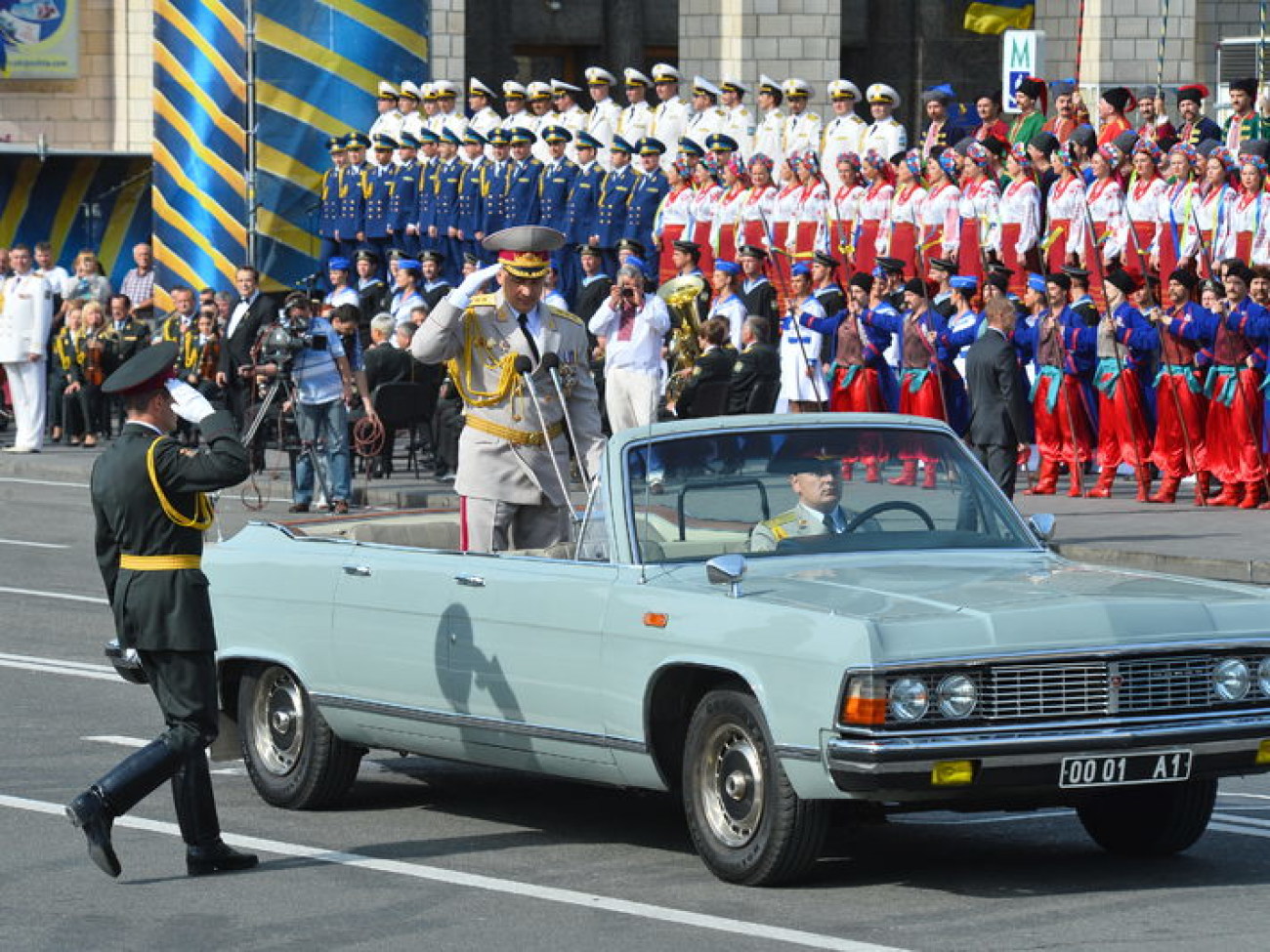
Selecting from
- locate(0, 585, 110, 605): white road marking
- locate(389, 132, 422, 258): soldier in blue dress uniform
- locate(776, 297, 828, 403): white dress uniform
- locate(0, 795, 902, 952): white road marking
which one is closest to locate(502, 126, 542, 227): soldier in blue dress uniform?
locate(389, 132, 422, 258): soldier in blue dress uniform

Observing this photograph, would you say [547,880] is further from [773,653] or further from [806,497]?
[806,497]

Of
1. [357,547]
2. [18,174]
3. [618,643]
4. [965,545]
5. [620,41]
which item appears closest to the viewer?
[618,643]

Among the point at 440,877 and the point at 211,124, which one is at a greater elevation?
the point at 211,124

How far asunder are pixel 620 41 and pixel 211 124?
51.8 feet

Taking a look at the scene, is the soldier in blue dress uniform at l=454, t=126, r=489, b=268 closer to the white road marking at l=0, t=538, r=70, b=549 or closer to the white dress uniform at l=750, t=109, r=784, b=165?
the white dress uniform at l=750, t=109, r=784, b=165

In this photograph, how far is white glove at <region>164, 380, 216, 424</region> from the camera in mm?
9539

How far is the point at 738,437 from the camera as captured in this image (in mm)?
9961

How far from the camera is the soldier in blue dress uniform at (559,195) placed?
3256 centimetres

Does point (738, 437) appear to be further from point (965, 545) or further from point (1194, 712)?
point (1194, 712)

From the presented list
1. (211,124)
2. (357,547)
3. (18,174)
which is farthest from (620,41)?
(357,547)

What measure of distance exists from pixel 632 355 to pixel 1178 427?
4.76 meters

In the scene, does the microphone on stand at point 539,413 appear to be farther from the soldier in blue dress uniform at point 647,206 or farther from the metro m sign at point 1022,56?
the metro m sign at point 1022,56

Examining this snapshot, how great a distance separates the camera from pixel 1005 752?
8.48 m

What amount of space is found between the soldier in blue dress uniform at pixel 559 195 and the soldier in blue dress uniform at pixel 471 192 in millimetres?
1026
